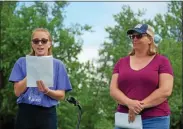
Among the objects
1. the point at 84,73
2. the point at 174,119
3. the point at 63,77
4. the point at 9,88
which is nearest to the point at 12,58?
the point at 9,88

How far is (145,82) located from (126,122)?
0.36m

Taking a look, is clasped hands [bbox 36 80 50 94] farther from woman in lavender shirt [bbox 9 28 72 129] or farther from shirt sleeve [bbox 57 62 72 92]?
shirt sleeve [bbox 57 62 72 92]

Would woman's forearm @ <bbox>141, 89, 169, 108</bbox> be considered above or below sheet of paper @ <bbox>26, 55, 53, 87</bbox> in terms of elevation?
below

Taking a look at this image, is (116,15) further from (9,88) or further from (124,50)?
(9,88)

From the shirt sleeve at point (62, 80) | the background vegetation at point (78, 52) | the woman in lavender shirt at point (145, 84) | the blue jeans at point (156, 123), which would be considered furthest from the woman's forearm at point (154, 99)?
the background vegetation at point (78, 52)

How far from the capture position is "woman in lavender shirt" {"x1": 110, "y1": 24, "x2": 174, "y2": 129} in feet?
11.8

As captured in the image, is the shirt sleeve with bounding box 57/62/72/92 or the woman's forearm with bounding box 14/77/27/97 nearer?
the woman's forearm with bounding box 14/77/27/97

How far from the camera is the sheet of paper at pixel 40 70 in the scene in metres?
3.49

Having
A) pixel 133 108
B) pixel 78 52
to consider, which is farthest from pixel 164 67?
pixel 78 52

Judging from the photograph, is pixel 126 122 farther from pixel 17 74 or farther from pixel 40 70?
pixel 17 74

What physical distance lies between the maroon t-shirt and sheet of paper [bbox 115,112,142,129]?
55mm

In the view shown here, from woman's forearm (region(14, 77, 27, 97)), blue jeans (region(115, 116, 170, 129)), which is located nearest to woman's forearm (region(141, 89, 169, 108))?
blue jeans (region(115, 116, 170, 129))

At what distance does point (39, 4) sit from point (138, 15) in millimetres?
7981

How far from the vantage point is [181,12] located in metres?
34.4
